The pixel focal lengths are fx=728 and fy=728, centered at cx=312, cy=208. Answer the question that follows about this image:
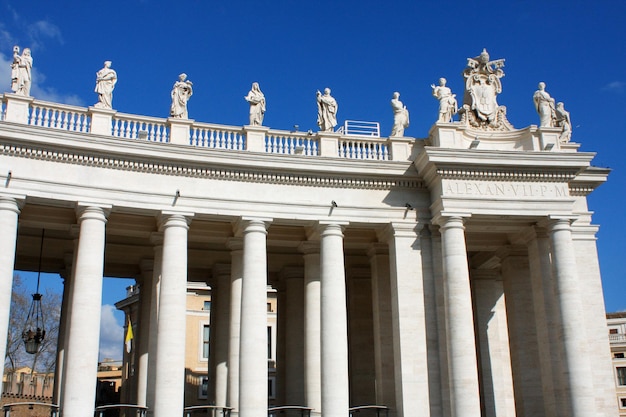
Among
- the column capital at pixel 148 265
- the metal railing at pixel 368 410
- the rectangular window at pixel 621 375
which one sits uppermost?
the column capital at pixel 148 265

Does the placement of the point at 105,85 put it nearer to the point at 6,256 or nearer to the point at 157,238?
the point at 157,238

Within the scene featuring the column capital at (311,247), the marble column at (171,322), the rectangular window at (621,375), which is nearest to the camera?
the marble column at (171,322)

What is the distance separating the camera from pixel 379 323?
37.1m

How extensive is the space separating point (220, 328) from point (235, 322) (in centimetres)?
442

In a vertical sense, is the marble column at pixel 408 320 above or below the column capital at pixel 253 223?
below

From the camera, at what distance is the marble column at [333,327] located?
3253 cm

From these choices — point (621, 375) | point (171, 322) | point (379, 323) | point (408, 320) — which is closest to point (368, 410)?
point (379, 323)

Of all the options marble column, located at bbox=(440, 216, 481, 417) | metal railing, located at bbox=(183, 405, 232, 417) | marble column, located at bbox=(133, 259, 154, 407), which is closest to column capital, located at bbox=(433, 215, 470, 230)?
marble column, located at bbox=(440, 216, 481, 417)

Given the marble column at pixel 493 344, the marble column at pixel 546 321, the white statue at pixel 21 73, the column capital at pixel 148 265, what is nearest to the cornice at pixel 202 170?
the white statue at pixel 21 73

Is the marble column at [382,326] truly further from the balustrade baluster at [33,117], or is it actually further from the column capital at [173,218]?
the balustrade baluster at [33,117]

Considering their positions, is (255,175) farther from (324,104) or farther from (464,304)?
(464,304)

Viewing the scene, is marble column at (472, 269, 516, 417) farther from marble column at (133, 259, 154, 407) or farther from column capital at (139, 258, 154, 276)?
column capital at (139, 258, 154, 276)

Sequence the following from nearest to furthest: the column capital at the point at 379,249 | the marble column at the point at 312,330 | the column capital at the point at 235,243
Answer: the marble column at the point at 312,330
the column capital at the point at 235,243
the column capital at the point at 379,249

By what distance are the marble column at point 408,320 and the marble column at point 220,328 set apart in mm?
9888
